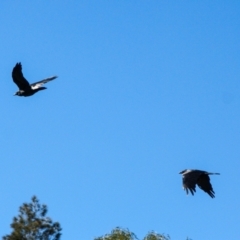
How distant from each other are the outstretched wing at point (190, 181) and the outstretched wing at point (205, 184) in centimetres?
60

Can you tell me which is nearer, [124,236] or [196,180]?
[196,180]

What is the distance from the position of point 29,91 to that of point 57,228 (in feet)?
26.2

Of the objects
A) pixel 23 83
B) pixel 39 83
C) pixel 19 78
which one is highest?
pixel 19 78

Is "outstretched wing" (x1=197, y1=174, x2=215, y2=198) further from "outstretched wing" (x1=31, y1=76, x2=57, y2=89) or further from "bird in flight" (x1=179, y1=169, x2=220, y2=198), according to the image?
"outstretched wing" (x1=31, y1=76, x2=57, y2=89)

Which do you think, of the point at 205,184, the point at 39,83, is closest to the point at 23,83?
the point at 39,83

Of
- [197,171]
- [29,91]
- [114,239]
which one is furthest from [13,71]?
[114,239]

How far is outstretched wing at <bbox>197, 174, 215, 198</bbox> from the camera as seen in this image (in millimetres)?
35281

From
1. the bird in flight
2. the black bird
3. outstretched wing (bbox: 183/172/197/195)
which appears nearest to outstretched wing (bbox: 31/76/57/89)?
the black bird

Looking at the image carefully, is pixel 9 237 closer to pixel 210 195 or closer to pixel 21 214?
pixel 21 214

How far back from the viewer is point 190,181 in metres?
34.4

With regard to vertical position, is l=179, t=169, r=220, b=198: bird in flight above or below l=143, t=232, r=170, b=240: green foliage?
below

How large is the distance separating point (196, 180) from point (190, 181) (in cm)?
24

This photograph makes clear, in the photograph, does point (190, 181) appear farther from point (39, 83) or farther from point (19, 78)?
point (19, 78)

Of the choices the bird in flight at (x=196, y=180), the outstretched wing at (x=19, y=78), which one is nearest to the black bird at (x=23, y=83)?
the outstretched wing at (x=19, y=78)
